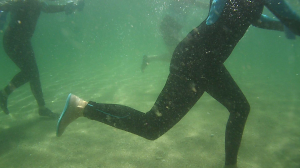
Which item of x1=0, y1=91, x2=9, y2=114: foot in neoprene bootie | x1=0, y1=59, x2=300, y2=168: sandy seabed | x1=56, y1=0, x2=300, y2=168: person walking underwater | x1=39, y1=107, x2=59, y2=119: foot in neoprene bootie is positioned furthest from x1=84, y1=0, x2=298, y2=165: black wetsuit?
x1=0, y1=91, x2=9, y2=114: foot in neoprene bootie

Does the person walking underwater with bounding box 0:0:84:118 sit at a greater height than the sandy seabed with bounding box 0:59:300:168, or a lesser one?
greater

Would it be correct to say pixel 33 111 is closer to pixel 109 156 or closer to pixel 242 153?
pixel 109 156

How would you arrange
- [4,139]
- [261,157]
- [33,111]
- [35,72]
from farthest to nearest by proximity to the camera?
[33,111]
[35,72]
[4,139]
[261,157]

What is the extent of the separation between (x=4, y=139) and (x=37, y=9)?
337 cm

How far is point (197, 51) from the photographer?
1804mm

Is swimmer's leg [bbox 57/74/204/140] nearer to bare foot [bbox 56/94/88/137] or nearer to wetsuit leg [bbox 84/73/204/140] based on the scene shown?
wetsuit leg [bbox 84/73/204/140]

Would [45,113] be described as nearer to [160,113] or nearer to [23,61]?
[23,61]

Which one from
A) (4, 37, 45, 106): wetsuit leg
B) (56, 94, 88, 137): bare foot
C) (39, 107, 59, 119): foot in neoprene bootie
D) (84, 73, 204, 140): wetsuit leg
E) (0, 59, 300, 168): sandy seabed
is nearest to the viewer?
(84, 73, 204, 140): wetsuit leg

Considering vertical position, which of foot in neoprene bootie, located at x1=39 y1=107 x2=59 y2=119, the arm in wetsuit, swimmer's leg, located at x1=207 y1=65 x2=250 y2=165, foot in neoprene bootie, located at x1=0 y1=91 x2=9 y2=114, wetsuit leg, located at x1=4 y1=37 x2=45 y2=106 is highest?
the arm in wetsuit

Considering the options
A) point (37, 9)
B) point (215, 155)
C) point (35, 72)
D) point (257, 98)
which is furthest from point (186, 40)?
point (257, 98)

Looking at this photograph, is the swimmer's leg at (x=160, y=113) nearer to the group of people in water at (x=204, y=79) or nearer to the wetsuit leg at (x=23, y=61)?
the group of people in water at (x=204, y=79)

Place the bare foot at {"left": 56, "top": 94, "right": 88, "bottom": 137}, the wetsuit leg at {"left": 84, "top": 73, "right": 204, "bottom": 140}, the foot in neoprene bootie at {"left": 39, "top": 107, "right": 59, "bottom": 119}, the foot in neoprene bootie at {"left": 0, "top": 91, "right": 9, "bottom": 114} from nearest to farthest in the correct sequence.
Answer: the wetsuit leg at {"left": 84, "top": 73, "right": 204, "bottom": 140}
the bare foot at {"left": 56, "top": 94, "right": 88, "bottom": 137}
the foot in neoprene bootie at {"left": 0, "top": 91, "right": 9, "bottom": 114}
the foot in neoprene bootie at {"left": 39, "top": 107, "right": 59, "bottom": 119}

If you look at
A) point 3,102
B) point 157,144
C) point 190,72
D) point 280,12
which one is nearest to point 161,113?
point 190,72

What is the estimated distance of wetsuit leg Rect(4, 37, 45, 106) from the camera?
4094 mm
